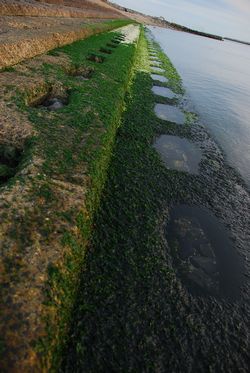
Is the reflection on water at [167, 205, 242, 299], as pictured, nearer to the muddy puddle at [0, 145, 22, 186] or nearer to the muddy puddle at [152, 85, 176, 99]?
the muddy puddle at [0, 145, 22, 186]

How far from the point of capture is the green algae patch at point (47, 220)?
2.75m

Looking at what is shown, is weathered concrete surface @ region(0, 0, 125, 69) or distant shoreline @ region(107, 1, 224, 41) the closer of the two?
weathered concrete surface @ region(0, 0, 125, 69)

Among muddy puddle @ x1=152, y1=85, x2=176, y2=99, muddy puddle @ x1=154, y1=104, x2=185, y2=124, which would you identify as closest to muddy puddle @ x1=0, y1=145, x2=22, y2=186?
muddy puddle @ x1=154, y1=104, x2=185, y2=124

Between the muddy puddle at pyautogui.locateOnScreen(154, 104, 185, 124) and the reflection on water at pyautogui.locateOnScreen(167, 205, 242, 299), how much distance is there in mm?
5715

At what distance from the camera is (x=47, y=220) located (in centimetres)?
384

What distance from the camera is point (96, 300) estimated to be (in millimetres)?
3686

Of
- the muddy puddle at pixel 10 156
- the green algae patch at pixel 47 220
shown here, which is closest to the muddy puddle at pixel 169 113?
the green algae patch at pixel 47 220

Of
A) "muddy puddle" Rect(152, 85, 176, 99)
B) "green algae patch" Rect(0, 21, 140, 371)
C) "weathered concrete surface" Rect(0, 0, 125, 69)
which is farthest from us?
"muddy puddle" Rect(152, 85, 176, 99)

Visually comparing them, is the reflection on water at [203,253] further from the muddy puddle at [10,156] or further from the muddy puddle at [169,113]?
the muddy puddle at [169,113]

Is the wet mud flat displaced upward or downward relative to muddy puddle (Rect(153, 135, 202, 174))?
upward

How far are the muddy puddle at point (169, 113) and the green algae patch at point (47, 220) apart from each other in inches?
151

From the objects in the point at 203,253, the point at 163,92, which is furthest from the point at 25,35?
the point at 203,253

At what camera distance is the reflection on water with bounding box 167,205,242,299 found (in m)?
4.61

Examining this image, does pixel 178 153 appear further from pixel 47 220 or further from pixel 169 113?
pixel 47 220
